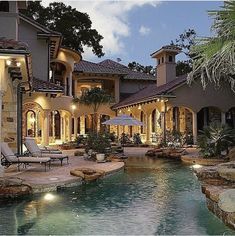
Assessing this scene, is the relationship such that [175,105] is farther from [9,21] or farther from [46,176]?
[46,176]

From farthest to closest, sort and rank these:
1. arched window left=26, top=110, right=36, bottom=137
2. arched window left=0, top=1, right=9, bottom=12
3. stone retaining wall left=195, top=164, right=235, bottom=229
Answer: arched window left=26, top=110, right=36, bottom=137, arched window left=0, top=1, right=9, bottom=12, stone retaining wall left=195, top=164, right=235, bottom=229

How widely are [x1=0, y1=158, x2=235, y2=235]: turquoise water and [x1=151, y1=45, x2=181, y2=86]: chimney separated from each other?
2020 cm

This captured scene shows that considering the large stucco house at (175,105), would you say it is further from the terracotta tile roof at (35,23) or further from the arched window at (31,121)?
the terracotta tile roof at (35,23)

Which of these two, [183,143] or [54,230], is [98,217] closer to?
[54,230]

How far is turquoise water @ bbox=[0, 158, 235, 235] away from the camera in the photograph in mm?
6848

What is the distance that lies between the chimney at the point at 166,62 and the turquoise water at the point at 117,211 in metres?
20.2

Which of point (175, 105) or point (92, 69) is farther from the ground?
point (92, 69)

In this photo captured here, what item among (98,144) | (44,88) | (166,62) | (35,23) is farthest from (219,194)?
(166,62)

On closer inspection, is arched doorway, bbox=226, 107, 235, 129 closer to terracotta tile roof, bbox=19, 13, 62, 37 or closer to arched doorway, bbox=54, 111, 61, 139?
arched doorway, bbox=54, 111, 61, 139

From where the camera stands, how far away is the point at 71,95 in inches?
1186

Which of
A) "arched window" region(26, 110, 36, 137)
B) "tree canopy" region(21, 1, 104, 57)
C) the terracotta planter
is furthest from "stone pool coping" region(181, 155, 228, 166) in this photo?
"tree canopy" region(21, 1, 104, 57)

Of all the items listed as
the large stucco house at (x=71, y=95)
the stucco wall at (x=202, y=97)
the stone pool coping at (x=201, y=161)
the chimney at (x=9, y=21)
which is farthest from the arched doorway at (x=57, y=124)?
the chimney at (x=9, y=21)

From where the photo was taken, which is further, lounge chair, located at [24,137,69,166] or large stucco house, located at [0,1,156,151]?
lounge chair, located at [24,137,69,166]

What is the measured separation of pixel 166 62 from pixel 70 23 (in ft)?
63.3
